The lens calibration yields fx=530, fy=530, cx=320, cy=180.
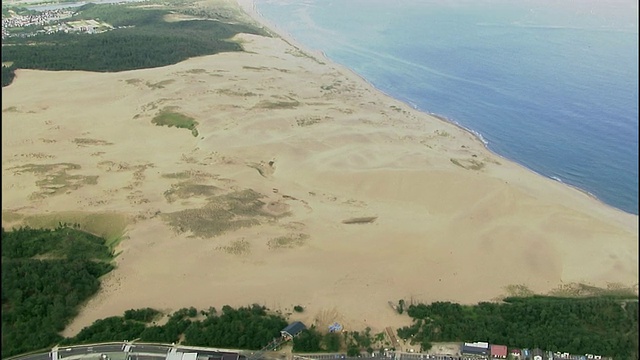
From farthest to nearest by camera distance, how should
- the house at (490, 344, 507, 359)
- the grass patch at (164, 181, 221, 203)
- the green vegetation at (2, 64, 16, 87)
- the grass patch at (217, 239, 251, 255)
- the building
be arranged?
the green vegetation at (2, 64, 16, 87)
the grass patch at (164, 181, 221, 203)
the grass patch at (217, 239, 251, 255)
the building
the house at (490, 344, 507, 359)

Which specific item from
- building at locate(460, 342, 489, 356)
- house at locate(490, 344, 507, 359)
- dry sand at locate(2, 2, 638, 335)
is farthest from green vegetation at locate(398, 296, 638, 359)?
dry sand at locate(2, 2, 638, 335)

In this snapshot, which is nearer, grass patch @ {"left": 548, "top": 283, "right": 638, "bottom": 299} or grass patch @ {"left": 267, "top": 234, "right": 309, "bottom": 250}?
grass patch @ {"left": 548, "top": 283, "right": 638, "bottom": 299}

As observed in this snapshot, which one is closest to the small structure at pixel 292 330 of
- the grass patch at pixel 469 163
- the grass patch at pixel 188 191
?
the grass patch at pixel 188 191

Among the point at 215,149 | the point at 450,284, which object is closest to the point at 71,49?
the point at 215,149

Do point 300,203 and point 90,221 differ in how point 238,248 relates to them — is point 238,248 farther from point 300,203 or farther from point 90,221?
point 90,221

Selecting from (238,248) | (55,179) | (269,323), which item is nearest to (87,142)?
(55,179)

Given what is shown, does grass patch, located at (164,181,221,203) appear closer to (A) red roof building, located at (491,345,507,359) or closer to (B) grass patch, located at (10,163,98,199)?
(B) grass patch, located at (10,163,98,199)

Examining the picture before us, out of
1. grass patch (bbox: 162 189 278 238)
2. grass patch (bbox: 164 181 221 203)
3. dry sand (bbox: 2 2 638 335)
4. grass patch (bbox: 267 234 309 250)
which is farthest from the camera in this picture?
grass patch (bbox: 164 181 221 203)

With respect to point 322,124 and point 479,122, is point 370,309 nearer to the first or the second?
point 322,124
